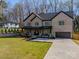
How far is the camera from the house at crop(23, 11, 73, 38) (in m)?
41.7

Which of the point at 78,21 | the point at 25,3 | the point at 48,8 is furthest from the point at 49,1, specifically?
the point at 78,21

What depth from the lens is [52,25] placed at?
43.0m

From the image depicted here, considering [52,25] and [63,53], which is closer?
[63,53]

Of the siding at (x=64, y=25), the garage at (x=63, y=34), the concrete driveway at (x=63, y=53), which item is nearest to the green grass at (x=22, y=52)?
the concrete driveway at (x=63, y=53)

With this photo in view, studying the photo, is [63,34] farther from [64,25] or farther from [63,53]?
[63,53]

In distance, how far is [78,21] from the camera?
5150 cm

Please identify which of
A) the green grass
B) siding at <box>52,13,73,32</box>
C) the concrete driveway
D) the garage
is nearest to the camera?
the concrete driveway

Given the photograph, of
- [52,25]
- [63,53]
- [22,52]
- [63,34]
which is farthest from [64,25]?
[22,52]

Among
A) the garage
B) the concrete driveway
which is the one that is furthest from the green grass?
the garage

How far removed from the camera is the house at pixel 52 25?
4169 cm

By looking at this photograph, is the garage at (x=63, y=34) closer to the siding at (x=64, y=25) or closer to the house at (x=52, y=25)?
the house at (x=52, y=25)

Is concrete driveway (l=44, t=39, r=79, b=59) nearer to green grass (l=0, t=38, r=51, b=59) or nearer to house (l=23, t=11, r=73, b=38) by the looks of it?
green grass (l=0, t=38, r=51, b=59)

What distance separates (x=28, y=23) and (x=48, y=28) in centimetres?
618

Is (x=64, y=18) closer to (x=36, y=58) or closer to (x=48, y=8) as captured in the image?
(x=48, y=8)
